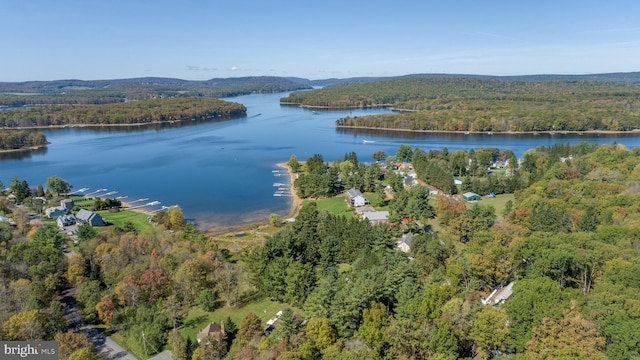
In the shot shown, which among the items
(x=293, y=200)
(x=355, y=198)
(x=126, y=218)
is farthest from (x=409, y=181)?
(x=126, y=218)

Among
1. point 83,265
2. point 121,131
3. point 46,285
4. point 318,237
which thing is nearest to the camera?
point 46,285

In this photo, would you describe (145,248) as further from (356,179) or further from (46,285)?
(356,179)

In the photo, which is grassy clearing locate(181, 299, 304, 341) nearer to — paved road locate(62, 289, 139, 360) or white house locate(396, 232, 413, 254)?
paved road locate(62, 289, 139, 360)

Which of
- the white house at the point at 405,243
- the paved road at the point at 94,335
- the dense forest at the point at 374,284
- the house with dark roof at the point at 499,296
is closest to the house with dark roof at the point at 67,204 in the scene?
the dense forest at the point at 374,284

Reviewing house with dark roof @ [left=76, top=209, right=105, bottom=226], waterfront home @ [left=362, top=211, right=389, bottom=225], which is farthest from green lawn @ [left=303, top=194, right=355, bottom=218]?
house with dark roof @ [left=76, top=209, right=105, bottom=226]

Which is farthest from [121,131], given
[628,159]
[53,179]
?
[628,159]

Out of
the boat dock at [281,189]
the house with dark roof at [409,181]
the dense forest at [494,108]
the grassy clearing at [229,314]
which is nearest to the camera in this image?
the grassy clearing at [229,314]

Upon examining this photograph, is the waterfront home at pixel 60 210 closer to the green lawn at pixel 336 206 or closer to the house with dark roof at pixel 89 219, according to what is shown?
the house with dark roof at pixel 89 219
